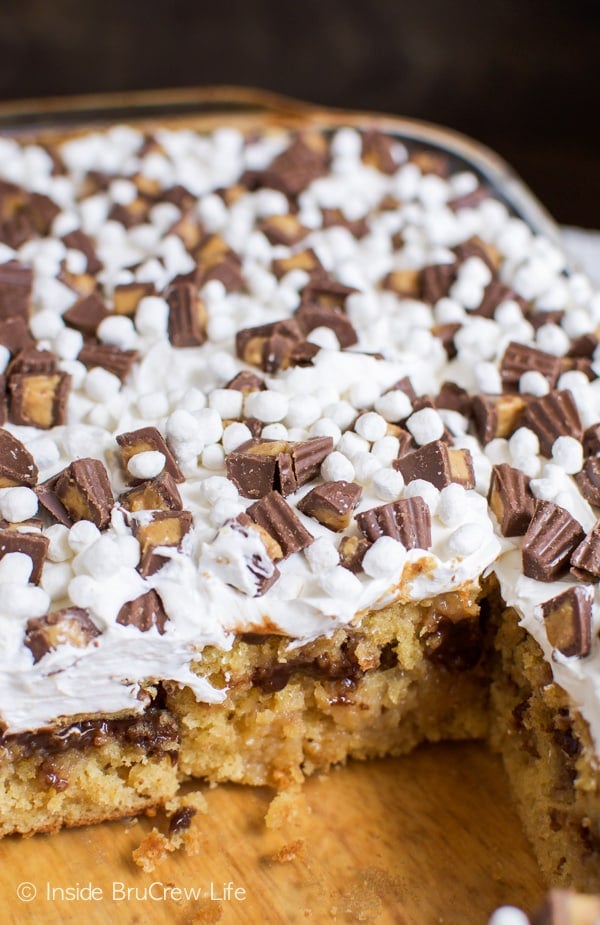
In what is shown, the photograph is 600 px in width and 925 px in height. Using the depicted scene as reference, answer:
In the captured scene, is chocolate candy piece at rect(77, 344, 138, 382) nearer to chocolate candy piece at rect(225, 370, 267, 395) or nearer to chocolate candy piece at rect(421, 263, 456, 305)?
chocolate candy piece at rect(225, 370, 267, 395)

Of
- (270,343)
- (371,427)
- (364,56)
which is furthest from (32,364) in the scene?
(364,56)

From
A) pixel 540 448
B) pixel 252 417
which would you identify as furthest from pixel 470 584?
pixel 252 417

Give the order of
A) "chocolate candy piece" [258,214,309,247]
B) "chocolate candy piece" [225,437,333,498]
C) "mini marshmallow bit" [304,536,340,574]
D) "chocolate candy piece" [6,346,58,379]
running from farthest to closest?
"chocolate candy piece" [258,214,309,247], "chocolate candy piece" [6,346,58,379], "chocolate candy piece" [225,437,333,498], "mini marshmallow bit" [304,536,340,574]

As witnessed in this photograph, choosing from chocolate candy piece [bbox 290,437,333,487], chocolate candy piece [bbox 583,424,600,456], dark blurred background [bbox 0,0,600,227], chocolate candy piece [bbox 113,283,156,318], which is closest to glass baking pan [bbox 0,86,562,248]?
chocolate candy piece [bbox 113,283,156,318]

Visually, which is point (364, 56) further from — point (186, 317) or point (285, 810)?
point (285, 810)

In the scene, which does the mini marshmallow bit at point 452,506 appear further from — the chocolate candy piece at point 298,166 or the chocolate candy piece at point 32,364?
the chocolate candy piece at point 298,166

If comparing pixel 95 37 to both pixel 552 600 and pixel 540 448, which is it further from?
pixel 552 600

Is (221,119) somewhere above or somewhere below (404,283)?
above
